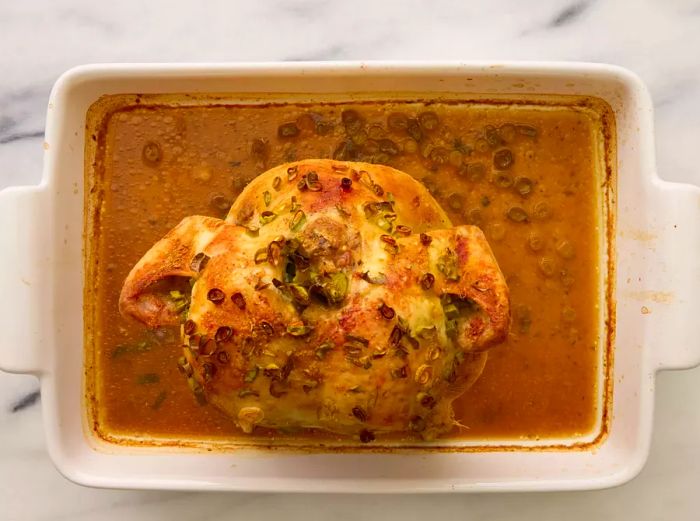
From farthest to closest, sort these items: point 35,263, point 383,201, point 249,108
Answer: point 249,108, point 35,263, point 383,201

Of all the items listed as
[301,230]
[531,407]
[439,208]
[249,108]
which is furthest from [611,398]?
[249,108]

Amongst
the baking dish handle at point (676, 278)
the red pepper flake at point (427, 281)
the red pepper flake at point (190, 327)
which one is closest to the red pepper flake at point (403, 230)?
the red pepper flake at point (427, 281)

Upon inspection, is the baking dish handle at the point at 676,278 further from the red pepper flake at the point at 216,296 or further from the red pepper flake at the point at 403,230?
the red pepper flake at the point at 216,296

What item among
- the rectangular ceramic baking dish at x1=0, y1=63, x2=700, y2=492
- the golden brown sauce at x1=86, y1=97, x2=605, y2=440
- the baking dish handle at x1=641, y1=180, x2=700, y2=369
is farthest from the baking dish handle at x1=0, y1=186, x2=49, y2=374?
the baking dish handle at x1=641, y1=180, x2=700, y2=369

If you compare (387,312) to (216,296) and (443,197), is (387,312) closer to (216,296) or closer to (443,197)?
(216,296)

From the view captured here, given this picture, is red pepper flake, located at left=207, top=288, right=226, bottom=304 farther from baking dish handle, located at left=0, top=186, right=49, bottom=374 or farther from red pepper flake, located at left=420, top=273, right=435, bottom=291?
baking dish handle, located at left=0, top=186, right=49, bottom=374

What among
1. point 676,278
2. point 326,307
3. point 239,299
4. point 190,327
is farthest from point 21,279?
point 676,278

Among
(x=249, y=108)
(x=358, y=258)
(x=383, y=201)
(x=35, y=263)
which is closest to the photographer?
(x=358, y=258)
